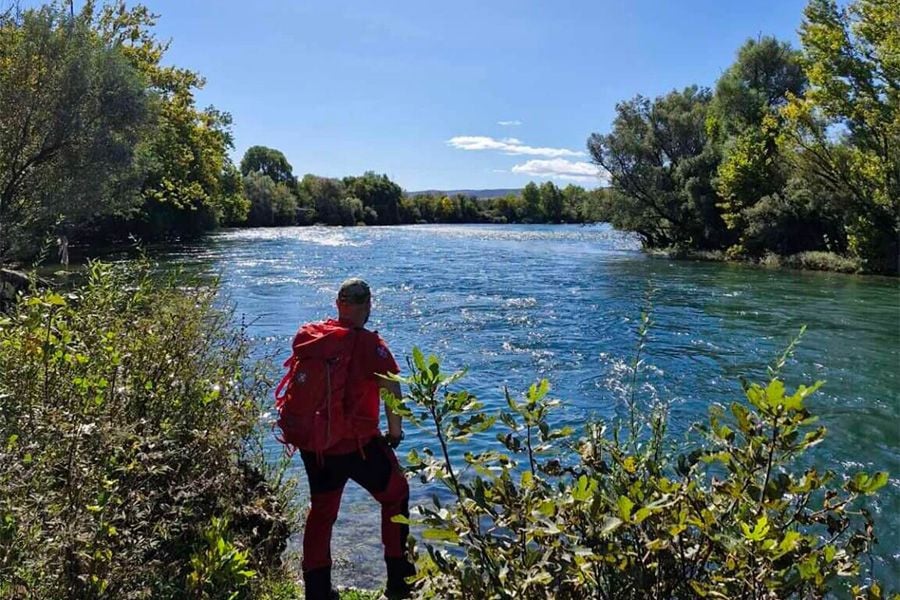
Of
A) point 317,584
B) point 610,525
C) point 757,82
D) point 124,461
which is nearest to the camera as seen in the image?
point 610,525

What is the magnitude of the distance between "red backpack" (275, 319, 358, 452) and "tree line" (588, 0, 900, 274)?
2704 centimetres

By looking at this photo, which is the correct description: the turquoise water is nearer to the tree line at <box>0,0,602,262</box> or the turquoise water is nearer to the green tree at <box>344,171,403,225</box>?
the tree line at <box>0,0,602,262</box>

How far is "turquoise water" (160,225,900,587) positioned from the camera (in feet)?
25.6

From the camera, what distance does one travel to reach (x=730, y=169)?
33.6 m

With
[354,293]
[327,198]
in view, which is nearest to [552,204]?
[327,198]

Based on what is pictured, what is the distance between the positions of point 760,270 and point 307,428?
28144mm

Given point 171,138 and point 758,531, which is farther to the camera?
point 171,138

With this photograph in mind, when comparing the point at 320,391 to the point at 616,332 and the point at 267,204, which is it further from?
the point at 267,204

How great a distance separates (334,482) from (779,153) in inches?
1321

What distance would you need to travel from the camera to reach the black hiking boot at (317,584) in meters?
3.98

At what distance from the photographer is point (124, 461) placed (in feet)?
10.9

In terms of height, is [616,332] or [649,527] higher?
[649,527]

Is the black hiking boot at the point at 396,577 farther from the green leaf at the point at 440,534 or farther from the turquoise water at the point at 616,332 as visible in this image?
the green leaf at the point at 440,534

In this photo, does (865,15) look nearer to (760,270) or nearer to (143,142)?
(760,270)
